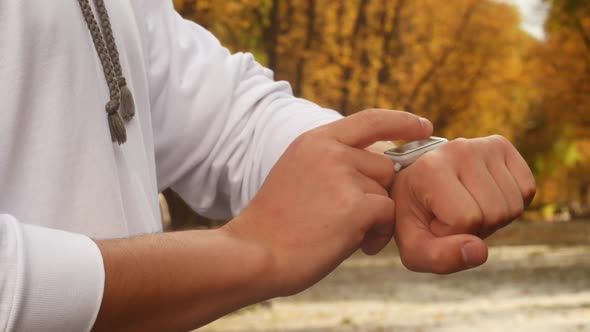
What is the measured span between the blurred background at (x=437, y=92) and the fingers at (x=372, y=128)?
1151cm

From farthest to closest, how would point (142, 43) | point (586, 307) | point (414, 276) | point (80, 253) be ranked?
1. point (414, 276)
2. point (586, 307)
3. point (142, 43)
4. point (80, 253)

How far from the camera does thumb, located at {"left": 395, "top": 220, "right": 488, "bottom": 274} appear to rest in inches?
55.4

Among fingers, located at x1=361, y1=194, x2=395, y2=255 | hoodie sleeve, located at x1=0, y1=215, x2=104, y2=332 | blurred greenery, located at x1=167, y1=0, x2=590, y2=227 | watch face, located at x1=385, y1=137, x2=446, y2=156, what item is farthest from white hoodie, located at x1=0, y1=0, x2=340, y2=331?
blurred greenery, located at x1=167, y1=0, x2=590, y2=227

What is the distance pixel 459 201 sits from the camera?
1.43 metres

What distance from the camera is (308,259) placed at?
1356 mm

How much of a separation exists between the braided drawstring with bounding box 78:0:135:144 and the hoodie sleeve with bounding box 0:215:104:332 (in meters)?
0.51

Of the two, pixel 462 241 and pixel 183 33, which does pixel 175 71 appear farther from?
pixel 462 241

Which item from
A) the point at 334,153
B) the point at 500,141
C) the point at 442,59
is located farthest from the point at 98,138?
the point at 442,59

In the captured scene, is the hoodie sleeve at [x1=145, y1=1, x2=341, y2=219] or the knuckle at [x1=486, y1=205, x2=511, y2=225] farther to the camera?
the hoodie sleeve at [x1=145, y1=1, x2=341, y2=219]

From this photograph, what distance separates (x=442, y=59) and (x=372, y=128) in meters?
28.7

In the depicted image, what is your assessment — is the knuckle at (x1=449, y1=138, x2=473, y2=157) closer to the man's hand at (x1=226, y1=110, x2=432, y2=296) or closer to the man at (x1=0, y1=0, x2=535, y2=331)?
the man at (x1=0, y1=0, x2=535, y2=331)

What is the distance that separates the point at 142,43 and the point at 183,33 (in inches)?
6.6

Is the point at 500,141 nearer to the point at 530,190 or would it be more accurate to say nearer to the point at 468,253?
the point at 530,190

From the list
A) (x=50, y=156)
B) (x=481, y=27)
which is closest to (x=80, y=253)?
(x=50, y=156)
